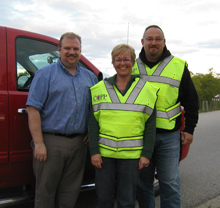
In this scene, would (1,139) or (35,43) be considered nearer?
(1,139)

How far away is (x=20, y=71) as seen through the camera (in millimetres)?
2566

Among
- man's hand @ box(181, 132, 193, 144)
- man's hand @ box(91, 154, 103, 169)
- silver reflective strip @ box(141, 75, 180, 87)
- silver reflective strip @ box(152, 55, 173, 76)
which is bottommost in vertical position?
man's hand @ box(91, 154, 103, 169)

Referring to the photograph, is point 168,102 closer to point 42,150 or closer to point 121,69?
point 121,69

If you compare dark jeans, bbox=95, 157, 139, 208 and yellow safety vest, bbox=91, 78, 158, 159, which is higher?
yellow safety vest, bbox=91, 78, 158, 159

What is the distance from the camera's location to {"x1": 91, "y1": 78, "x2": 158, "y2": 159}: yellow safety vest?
2186 mm

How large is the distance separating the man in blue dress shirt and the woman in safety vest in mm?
190

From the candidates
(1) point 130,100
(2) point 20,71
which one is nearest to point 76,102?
(1) point 130,100

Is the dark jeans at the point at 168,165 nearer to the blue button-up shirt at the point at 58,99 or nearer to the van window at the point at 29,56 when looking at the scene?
the blue button-up shirt at the point at 58,99

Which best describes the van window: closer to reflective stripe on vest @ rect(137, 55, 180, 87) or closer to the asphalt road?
reflective stripe on vest @ rect(137, 55, 180, 87)

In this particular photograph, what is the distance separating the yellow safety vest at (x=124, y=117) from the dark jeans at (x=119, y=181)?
2.7 inches

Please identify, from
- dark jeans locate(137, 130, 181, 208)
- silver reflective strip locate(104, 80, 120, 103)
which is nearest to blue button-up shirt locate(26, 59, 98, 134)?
silver reflective strip locate(104, 80, 120, 103)

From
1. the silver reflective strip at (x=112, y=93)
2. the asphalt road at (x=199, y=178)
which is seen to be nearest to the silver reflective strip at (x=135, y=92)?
the silver reflective strip at (x=112, y=93)

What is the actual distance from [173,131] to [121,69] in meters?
0.80

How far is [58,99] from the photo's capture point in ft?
7.54
